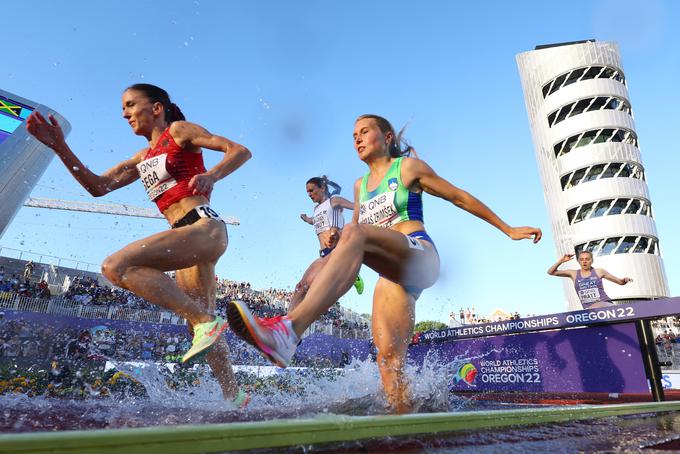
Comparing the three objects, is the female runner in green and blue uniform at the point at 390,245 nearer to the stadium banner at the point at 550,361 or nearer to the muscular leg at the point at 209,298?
the muscular leg at the point at 209,298

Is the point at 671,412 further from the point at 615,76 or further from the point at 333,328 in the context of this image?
the point at 615,76

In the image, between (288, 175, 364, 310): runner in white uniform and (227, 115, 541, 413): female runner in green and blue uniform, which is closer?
(227, 115, 541, 413): female runner in green and blue uniform

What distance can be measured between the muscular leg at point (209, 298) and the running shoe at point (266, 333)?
1452 mm

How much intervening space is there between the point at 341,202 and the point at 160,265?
3650 mm

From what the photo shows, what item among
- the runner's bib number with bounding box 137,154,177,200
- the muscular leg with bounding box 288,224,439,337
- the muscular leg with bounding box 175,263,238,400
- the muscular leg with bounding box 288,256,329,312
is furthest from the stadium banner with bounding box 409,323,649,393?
the runner's bib number with bounding box 137,154,177,200

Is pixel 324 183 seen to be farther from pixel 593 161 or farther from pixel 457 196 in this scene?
pixel 593 161

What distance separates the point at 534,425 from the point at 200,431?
1.83m

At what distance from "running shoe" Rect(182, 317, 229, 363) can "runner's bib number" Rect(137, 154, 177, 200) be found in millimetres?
1158

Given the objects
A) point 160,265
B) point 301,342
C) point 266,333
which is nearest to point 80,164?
point 160,265

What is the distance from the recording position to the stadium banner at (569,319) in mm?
5191

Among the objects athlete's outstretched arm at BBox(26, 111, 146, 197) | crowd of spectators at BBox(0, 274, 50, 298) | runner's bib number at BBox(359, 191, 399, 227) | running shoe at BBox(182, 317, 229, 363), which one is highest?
crowd of spectators at BBox(0, 274, 50, 298)

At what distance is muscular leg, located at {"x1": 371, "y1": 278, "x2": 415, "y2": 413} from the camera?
3039 millimetres

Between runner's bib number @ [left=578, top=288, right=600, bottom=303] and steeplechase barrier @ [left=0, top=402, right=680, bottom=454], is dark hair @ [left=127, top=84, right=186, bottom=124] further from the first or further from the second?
runner's bib number @ [left=578, top=288, right=600, bottom=303]

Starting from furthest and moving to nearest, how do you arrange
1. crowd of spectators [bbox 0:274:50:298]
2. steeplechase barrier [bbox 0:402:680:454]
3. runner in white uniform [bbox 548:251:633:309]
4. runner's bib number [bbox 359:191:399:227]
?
crowd of spectators [bbox 0:274:50:298]
runner in white uniform [bbox 548:251:633:309]
runner's bib number [bbox 359:191:399:227]
steeplechase barrier [bbox 0:402:680:454]
